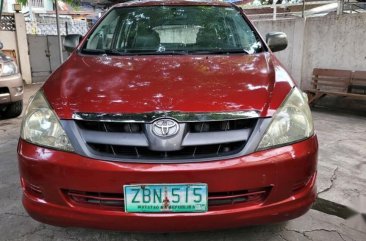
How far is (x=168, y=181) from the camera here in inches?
68.8

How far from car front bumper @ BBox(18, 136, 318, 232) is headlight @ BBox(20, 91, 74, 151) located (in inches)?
1.5

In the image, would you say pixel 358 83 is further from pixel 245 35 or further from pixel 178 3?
pixel 178 3

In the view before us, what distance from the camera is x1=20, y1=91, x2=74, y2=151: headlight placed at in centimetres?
185

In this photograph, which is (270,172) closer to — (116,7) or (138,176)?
(138,176)

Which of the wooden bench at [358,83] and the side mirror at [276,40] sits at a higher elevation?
the side mirror at [276,40]

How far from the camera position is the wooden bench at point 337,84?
558cm

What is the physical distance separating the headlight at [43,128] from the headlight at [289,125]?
37.4 inches

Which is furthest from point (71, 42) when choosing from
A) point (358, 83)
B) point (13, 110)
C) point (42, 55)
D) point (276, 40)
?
point (42, 55)

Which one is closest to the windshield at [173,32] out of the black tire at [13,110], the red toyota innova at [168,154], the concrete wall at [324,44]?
the red toyota innova at [168,154]

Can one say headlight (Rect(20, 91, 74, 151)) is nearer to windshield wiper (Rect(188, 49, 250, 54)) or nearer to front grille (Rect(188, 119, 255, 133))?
front grille (Rect(188, 119, 255, 133))

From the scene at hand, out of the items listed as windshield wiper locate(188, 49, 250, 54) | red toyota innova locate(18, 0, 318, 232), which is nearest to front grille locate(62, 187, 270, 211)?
red toyota innova locate(18, 0, 318, 232)

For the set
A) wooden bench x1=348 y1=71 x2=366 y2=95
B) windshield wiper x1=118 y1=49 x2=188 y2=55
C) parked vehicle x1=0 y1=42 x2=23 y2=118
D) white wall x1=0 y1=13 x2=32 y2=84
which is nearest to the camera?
windshield wiper x1=118 y1=49 x2=188 y2=55

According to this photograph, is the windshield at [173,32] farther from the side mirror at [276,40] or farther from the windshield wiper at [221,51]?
the side mirror at [276,40]

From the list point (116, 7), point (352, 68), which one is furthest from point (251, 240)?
point (352, 68)
